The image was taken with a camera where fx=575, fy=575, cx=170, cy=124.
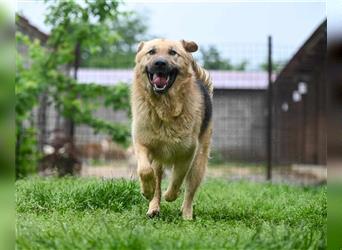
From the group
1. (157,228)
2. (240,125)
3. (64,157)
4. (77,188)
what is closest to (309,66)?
(240,125)

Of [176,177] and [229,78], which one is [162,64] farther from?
[229,78]

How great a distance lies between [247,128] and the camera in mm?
15312

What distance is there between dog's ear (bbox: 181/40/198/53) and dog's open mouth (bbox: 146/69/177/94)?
0.45 metres

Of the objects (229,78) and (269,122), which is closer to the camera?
(269,122)

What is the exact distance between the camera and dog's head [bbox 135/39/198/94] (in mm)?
5520

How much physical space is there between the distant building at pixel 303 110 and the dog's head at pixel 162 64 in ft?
25.9

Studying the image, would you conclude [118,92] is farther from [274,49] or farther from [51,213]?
[51,213]

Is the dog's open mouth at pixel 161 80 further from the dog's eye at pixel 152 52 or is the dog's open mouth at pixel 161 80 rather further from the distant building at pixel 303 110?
the distant building at pixel 303 110

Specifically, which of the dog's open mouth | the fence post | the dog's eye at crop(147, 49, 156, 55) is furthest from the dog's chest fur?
the fence post

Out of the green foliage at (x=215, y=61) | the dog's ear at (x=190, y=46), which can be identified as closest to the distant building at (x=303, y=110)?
the green foliage at (x=215, y=61)

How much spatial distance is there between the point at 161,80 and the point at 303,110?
1276 centimetres

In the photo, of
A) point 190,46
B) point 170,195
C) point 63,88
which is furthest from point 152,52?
point 63,88

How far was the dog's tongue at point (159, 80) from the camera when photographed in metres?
5.56

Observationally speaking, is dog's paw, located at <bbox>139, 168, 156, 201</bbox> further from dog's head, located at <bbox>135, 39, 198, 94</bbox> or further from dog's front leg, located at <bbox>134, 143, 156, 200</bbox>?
dog's head, located at <bbox>135, 39, 198, 94</bbox>
